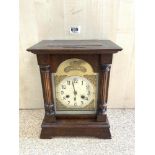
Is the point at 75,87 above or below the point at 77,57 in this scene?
below

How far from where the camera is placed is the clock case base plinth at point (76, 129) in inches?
47.8

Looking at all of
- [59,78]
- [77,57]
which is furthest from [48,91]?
[77,57]

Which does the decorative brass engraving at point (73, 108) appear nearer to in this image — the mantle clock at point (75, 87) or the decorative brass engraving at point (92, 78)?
the mantle clock at point (75, 87)

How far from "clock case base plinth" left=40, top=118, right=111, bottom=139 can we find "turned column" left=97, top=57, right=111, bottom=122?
0.05 metres

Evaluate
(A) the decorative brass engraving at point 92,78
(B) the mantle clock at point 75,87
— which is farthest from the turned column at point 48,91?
(A) the decorative brass engraving at point 92,78

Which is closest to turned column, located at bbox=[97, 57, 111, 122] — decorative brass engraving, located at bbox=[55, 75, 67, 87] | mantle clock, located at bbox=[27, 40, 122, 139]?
mantle clock, located at bbox=[27, 40, 122, 139]

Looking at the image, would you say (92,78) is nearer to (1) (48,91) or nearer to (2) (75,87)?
(2) (75,87)

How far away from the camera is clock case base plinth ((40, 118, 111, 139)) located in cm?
121

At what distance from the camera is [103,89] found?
1.17 metres

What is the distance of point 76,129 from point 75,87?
0.22 metres

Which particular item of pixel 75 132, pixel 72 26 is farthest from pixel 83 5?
pixel 75 132

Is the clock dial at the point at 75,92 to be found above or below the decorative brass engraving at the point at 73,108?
above

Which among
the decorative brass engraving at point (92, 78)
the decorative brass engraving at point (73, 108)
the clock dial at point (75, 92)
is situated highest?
the decorative brass engraving at point (92, 78)

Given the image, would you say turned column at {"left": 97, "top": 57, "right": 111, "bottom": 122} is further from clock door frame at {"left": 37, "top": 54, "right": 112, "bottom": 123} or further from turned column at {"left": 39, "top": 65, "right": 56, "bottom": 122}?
turned column at {"left": 39, "top": 65, "right": 56, "bottom": 122}
